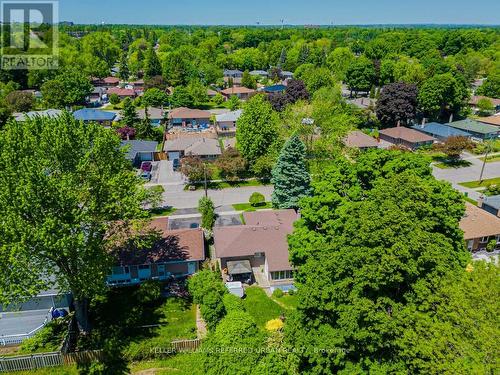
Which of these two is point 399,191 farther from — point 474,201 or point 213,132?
point 213,132

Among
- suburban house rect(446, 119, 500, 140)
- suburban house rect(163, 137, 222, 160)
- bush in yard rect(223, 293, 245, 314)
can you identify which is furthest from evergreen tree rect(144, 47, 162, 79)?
bush in yard rect(223, 293, 245, 314)

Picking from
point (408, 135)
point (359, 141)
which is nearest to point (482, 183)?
point (408, 135)

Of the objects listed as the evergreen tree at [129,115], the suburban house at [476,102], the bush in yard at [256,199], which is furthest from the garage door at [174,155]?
the suburban house at [476,102]

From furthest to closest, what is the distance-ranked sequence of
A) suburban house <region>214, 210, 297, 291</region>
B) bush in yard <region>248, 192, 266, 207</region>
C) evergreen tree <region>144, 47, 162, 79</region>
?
1. evergreen tree <region>144, 47, 162, 79</region>
2. bush in yard <region>248, 192, 266, 207</region>
3. suburban house <region>214, 210, 297, 291</region>

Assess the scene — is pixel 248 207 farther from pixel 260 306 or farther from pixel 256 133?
pixel 260 306

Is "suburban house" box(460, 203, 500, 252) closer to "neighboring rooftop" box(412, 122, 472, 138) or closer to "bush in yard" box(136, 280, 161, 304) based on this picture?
"bush in yard" box(136, 280, 161, 304)
